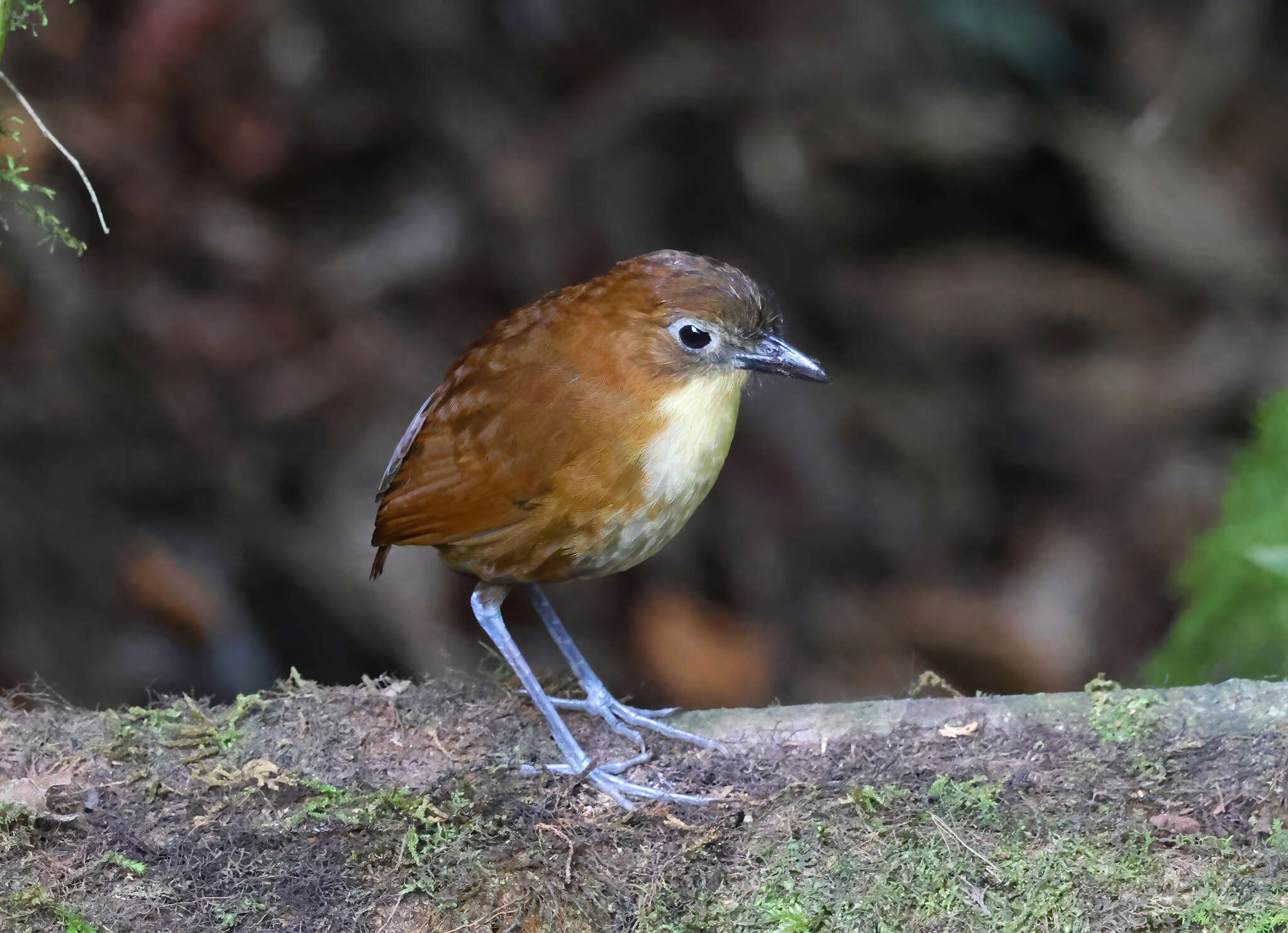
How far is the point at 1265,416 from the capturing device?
12.7 feet

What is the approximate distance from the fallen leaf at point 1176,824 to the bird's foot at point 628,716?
2.52 ft

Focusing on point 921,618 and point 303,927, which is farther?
point 921,618

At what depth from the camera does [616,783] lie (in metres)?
2.17

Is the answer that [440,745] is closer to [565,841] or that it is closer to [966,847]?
[565,841]

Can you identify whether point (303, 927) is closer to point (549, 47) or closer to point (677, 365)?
point (677, 365)

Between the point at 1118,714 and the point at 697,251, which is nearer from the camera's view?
the point at 1118,714

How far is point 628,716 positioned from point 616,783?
30 cm

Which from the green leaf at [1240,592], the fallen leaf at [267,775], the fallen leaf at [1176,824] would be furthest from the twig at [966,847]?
the green leaf at [1240,592]

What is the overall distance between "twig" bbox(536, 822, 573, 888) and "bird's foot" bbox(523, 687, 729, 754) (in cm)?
32

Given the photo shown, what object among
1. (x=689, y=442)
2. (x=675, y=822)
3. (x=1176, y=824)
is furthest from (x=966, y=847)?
(x=689, y=442)

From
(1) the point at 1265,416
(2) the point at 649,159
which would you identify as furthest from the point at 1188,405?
(2) the point at 649,159

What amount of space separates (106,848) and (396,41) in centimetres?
292

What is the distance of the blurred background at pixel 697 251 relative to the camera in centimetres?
385

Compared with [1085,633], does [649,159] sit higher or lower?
higher
